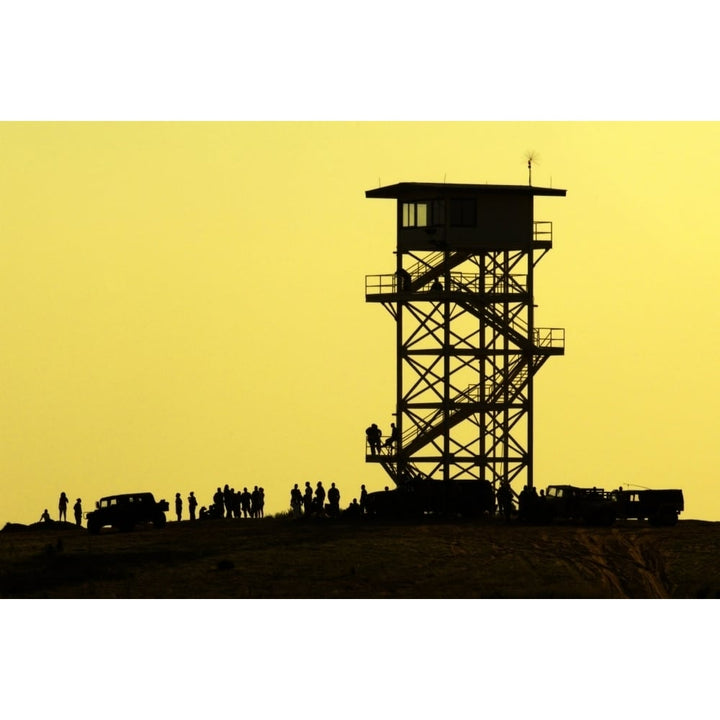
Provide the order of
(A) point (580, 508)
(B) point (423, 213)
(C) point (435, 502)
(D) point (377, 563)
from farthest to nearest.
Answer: (B) point (423, 213) < (C) point (435, 502) < (A) point (580, 508) < (D) point (377, 563)

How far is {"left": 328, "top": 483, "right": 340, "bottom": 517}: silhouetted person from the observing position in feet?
468

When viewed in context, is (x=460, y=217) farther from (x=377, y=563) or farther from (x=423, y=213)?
(x=377, y=563)

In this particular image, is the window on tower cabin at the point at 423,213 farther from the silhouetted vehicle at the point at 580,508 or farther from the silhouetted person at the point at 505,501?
the silhouetted vehicle at the point at 580,508

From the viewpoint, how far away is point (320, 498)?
144 meters

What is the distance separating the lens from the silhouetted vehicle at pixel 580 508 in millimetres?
138750

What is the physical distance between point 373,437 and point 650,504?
12.6 meters


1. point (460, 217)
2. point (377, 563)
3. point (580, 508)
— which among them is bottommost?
point (377, 563)

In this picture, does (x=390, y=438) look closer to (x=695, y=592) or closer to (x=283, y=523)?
(x=283, y=523)

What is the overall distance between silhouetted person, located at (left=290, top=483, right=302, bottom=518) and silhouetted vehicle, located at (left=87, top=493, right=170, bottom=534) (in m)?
5.42

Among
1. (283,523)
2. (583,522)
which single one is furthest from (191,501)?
(583,522)

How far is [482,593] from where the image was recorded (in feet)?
421

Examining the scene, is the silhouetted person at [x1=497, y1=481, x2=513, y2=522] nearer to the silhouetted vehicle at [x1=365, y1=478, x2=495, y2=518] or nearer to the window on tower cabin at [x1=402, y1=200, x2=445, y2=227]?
the silhouetted vehicle at [x1=365, y1=478, x2=495, y2=518]

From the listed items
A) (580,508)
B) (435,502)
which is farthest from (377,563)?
(580,508)

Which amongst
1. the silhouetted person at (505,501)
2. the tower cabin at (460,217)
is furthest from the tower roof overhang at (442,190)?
the silhouetted person at (505,501)
